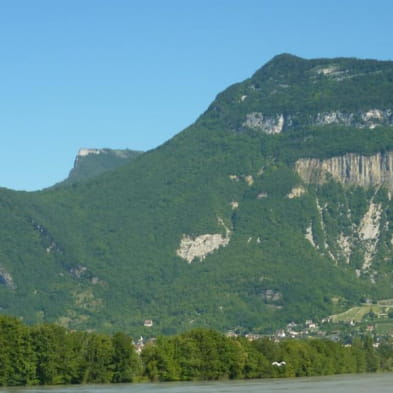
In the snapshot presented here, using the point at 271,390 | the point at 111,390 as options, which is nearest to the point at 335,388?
the point at 271,390

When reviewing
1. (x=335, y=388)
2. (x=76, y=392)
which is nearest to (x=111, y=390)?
(x=76, y=392)

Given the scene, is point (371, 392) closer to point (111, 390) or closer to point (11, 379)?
point (111, 390)

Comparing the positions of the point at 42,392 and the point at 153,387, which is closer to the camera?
the point at 42,392

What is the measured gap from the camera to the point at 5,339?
A: 199625 millimetres

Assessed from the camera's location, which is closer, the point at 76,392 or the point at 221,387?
the point at 76,392

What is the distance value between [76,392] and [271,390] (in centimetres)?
2122

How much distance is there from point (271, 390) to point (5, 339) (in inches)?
1183

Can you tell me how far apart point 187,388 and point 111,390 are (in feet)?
29.6

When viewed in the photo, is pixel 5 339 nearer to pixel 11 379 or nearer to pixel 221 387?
pixel 11 379

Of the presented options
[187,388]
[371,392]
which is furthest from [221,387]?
[371,392]

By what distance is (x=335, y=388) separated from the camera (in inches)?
7766

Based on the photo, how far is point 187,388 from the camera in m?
195

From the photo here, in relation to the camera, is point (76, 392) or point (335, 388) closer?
point (76, 392)

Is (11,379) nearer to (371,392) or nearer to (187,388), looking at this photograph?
(187,388)
